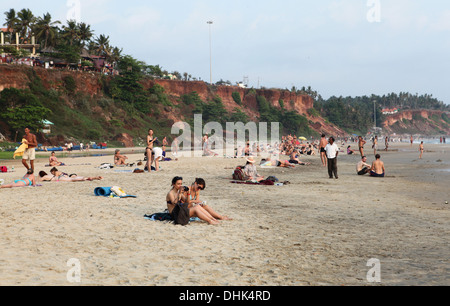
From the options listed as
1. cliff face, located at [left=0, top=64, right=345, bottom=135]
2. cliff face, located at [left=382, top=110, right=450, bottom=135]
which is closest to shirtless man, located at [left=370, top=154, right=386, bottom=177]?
cliff face, located at [left=0, top=64, right=345, bottom=135]

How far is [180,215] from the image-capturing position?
725 centimetres

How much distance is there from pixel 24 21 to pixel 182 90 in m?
28.9

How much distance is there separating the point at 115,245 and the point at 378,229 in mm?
→ 4324

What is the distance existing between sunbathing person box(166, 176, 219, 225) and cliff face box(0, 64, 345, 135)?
145ft

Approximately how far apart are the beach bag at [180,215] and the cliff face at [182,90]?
146ft

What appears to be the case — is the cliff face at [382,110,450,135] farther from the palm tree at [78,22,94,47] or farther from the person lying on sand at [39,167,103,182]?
the person lying on sand at [39,167,103,182]

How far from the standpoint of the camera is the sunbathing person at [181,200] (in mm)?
7477

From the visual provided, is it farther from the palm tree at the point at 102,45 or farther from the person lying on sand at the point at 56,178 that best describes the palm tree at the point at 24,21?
the person lying on sand at the point at 56,178

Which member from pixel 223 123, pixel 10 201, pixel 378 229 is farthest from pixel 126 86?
pixel 378 229

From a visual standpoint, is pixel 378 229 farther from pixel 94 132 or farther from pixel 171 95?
pixel 171 95

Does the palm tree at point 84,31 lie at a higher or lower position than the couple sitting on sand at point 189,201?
higher

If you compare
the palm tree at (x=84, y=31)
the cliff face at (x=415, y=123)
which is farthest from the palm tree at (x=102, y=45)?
the cliff face at (x=415, y=123)

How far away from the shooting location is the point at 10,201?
9469 mm

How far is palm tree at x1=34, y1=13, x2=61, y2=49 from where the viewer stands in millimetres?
63562
